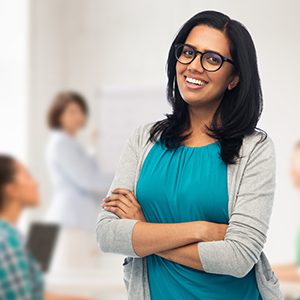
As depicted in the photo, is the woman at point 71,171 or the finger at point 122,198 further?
the woman at point 71,171

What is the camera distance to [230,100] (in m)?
0.82

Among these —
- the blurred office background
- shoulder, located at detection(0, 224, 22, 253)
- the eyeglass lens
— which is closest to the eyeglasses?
the eyeglass lens

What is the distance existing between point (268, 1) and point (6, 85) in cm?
237

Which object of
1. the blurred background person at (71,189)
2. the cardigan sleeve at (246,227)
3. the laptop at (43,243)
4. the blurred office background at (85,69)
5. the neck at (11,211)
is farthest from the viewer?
the blurred background person at (71,189)

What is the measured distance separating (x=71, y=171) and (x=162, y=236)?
2059mm

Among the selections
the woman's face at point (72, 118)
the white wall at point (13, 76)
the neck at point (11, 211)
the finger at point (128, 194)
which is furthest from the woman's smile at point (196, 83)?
the white wall at point (13, 76)

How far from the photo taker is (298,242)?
1.80 metres

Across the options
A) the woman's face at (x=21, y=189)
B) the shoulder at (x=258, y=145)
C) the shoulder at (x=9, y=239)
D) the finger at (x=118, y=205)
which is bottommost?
the shoulder at (x=9, y=239)

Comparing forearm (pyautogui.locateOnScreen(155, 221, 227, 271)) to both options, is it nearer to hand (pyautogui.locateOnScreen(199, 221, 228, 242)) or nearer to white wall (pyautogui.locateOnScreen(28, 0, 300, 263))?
hand (pyautogui.locateOnScreen(199, 221, 228, 242))

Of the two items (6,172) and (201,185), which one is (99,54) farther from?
(201,185)

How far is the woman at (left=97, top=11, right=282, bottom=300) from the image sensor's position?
2.55 ft

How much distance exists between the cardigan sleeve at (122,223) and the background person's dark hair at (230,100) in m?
0.03

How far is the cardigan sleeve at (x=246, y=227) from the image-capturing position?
2.51 feet

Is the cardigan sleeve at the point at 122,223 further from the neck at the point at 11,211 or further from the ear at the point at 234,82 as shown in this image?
the neck at the point at 11,211
